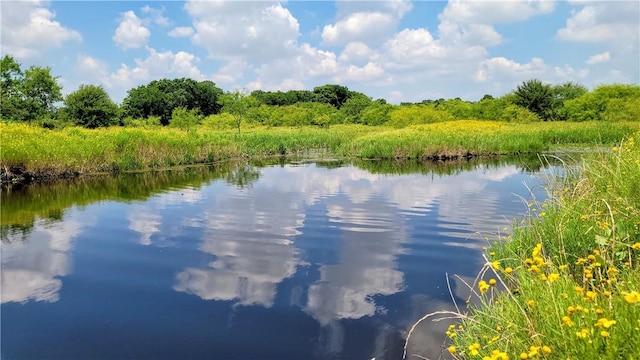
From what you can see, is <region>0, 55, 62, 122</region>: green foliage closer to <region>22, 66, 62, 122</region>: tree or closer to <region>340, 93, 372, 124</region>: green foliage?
<region>22, 66, 62, 122</region>: tree

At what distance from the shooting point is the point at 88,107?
46469 millimetres

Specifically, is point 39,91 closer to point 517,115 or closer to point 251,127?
point 251,127

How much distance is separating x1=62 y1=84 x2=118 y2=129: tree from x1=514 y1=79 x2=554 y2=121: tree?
52.5 metres

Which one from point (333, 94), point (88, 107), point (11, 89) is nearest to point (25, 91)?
point (11, 89)

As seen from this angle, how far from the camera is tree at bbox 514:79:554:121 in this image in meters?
64.4

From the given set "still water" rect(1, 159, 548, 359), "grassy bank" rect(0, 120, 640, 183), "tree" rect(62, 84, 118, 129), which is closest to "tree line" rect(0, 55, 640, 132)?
"tree" rect(62, 84, 118, 129)

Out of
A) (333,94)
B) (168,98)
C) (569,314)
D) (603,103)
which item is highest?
(333,94)

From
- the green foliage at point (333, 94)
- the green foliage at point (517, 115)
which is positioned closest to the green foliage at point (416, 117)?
the green foliage at point (517, 115)

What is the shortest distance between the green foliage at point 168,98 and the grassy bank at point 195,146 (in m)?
40.5

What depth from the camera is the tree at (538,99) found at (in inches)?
2534

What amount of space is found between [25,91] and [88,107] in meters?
11.0

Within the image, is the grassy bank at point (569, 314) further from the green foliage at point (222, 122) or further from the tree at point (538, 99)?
the tree at point (538, 99)

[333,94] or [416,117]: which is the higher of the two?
[333,94]

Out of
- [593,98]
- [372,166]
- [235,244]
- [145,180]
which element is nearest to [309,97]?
[593,98]
